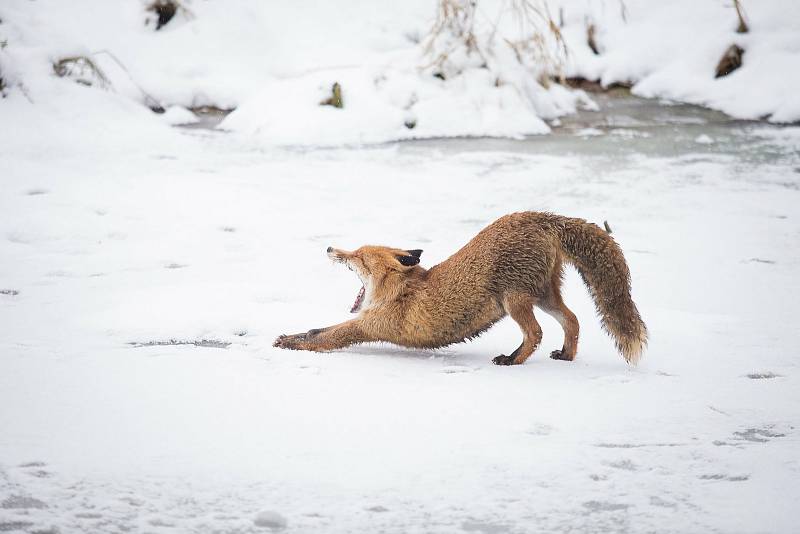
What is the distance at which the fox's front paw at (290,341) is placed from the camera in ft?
16.1

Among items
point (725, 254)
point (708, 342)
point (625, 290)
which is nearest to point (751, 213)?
point (725, 254)

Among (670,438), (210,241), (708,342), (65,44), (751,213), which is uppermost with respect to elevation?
(65,44)

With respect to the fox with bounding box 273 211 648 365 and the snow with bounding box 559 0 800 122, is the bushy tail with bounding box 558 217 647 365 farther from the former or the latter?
the snow with bounding box 559 0 800 122

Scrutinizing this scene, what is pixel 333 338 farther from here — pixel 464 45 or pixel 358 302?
pixel 464 45

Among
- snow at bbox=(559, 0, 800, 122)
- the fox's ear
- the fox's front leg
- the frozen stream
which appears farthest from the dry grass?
the fox's front leg

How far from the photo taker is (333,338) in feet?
16.3

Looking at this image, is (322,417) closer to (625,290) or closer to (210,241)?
(625,290)

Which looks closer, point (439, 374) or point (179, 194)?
point (439, 374)

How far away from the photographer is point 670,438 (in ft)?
11.9

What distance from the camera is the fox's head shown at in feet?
16.5

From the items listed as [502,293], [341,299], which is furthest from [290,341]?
[502,293]

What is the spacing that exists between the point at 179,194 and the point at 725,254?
17.9ft

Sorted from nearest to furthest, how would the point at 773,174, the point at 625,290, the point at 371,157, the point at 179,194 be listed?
the point at 625,290 → the point at 179,194 → the point at 773,174 → the point at 371,157

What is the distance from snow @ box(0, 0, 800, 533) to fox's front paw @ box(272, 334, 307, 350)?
173 millimetres
